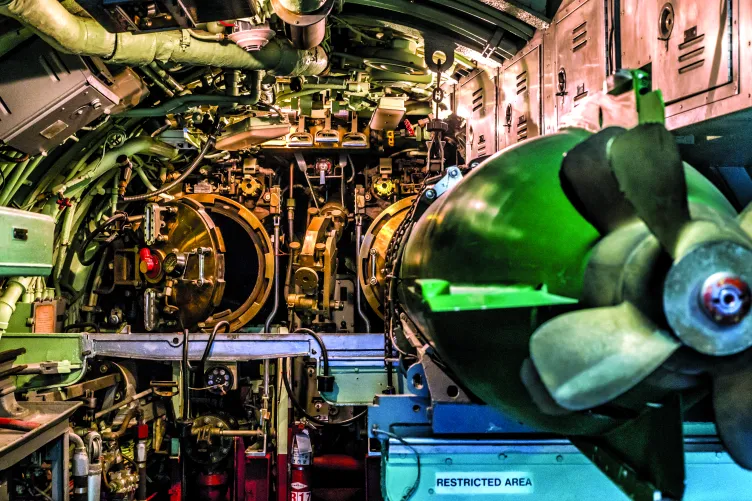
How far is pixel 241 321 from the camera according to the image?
7.12 metres

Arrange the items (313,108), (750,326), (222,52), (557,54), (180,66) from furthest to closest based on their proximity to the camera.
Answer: (313,108)
(180,66)
(222,52)
(557,54)
(750,326)

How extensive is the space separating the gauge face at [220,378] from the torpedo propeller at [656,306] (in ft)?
17.2

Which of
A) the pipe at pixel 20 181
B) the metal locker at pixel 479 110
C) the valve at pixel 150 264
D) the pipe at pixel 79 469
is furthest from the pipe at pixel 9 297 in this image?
the metal locker at pixel 479 110

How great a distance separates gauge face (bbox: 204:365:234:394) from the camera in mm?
6129

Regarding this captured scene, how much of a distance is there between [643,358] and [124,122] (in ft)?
18.5

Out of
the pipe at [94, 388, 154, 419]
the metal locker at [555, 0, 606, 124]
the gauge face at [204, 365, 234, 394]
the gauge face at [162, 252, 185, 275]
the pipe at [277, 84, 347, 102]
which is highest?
the pipe at [277, 84, 347, 102]

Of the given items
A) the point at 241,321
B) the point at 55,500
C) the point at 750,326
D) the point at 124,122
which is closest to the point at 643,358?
the point at 750,326

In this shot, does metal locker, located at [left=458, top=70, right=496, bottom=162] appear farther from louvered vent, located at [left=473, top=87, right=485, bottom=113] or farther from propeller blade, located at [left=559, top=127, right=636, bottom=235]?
propeller blade, located at [left=559, top=127, right=636, bottom=235]

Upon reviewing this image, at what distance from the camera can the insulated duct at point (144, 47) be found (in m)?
3.37

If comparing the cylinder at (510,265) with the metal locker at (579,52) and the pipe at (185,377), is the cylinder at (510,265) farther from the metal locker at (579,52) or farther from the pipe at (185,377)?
the pipe at (185,377)

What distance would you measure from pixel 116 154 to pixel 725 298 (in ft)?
19.5

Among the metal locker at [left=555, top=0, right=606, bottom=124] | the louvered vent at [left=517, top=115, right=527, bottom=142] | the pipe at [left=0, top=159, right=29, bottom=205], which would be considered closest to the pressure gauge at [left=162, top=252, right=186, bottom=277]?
the pipe at [left=0, top=159, right=29, bottom=205]

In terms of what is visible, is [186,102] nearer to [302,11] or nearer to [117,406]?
[302,11]

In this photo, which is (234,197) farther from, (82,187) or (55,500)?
(55,500)
